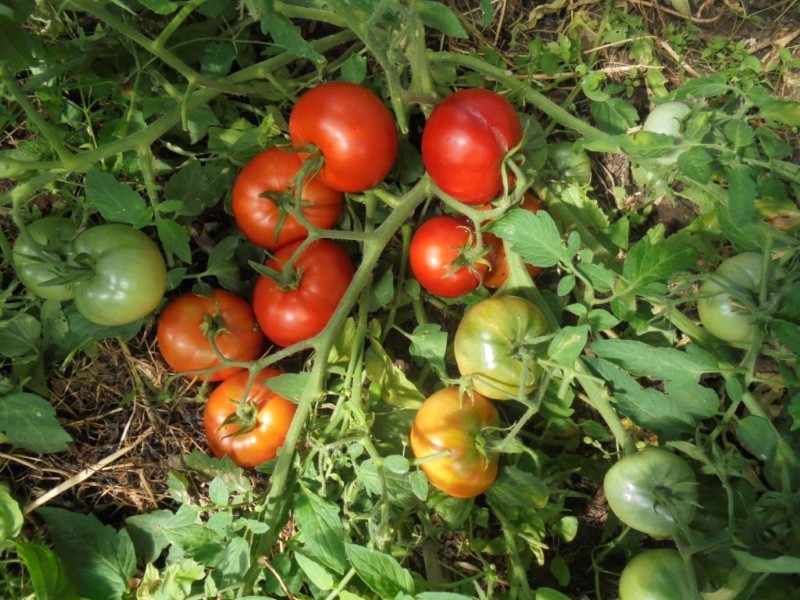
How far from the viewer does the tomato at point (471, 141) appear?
1058mm

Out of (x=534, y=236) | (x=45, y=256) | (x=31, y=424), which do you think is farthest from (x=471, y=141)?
(x=31, y=424)

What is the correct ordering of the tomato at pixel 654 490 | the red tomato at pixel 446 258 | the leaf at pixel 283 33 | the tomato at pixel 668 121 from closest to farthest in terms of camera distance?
the leaf at pixel 283 33
the tomato at pixel 654 490
the red tomato at pixel 446 258
the tomato at pixel 668 121

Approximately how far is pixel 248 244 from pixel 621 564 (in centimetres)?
100

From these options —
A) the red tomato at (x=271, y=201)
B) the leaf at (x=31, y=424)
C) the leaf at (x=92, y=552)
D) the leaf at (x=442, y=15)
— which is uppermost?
the leaf at (x=442, y=15)

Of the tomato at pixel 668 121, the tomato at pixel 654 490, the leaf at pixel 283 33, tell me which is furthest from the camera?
the tomato at pixel 668 121

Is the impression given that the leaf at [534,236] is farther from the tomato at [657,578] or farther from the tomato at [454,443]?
the tomato at [657,578]

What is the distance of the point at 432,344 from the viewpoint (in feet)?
3.97

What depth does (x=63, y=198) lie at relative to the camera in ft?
4.09

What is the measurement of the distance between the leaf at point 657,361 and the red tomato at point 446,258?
10.5 inches

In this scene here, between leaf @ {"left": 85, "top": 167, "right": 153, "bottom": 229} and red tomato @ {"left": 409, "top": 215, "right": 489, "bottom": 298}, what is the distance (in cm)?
47

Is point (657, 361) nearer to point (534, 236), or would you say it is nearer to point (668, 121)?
point (534, 236)

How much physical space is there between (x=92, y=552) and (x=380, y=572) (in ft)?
1.93

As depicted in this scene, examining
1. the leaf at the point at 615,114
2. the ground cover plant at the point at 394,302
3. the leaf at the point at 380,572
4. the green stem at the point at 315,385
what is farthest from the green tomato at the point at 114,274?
the leaf at the point at 615,114

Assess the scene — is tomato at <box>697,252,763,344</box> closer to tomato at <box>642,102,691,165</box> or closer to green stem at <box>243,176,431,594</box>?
tomato at <box>642,102,691,165</box>
